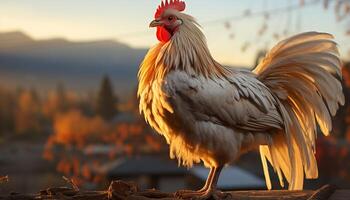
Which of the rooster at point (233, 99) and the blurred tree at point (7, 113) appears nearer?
the rooster at point (233, 99)

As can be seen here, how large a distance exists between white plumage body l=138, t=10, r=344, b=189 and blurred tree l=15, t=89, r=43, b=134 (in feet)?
16.6

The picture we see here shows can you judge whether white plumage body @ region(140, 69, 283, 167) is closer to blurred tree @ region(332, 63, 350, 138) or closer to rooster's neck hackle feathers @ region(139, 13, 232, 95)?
rooster's neck hackle feathers @ region(139, 13, 232, 95)

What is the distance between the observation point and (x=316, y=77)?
152 centimetres

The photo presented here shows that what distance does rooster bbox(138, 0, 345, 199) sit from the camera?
4.32 ft

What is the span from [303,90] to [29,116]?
520 cm

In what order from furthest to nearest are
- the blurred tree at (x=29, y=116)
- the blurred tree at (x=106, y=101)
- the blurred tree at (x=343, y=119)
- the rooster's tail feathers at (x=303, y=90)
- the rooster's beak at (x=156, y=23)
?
1. the blurred tree at (x=29, y=116)
2. the blurred tree at (x=343, y=119)
3. the blurred tree at (x=106, y=101)
4. the rooster's tail feathers at (x=303, y=90)
5. the rooster's beak at (x=156, y=23)

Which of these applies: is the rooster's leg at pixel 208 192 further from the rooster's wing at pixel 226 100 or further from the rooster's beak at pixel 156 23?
the rooster's beak at pixel 156 23

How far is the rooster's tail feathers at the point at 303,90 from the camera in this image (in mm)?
1510

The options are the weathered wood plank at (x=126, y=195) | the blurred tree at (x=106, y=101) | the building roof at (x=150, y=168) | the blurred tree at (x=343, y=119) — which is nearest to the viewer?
the weathered wood plank at (x=126, y=195)

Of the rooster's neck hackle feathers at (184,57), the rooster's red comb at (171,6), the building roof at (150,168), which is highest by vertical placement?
the rooster's red comb at (171,6)

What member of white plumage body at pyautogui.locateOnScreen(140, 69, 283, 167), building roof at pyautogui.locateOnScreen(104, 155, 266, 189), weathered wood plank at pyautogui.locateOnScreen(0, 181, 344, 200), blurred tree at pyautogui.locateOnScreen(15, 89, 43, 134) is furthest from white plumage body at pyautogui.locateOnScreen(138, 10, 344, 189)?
blurred tree at pyautogui.locateOnScreen(15, 89, 43, 134)

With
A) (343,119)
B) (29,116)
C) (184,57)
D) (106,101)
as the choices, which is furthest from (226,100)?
(343,119)

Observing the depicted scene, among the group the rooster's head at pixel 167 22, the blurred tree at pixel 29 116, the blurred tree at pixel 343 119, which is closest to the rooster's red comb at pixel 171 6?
the rooster's head at pixel 167 22

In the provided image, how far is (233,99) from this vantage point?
137cm
